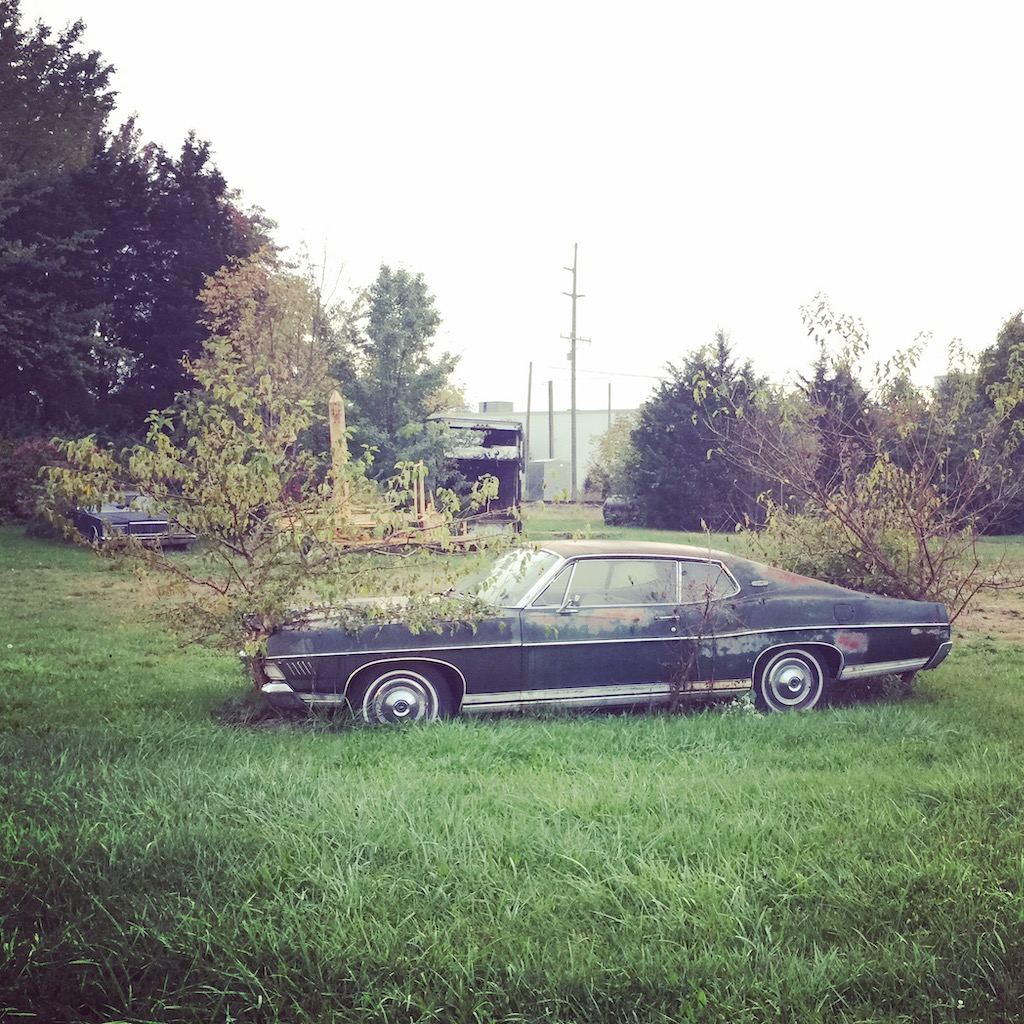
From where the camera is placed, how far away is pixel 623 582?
578cm

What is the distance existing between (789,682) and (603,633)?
1312 millimetres

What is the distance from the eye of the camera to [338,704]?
5312 mm

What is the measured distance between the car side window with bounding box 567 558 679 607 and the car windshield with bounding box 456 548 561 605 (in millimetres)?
206

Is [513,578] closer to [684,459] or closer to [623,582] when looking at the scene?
[623,582]

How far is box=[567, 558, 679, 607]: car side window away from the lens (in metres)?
5.67

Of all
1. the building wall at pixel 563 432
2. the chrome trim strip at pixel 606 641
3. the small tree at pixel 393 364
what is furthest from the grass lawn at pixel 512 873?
the building wall at pixel 563 432

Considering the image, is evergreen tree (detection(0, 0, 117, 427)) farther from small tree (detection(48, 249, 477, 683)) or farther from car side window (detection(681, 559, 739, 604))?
car side window (detection(681, 559, 739, 604))

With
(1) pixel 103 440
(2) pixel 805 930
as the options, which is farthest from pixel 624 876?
(1) pixel 103 440

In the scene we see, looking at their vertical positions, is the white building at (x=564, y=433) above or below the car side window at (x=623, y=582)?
above

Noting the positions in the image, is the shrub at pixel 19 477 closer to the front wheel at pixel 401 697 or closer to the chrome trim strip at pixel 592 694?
the front wheel at pixel 401 697

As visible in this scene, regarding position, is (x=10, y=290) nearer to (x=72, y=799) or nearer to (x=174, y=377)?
(x=174, y=377)

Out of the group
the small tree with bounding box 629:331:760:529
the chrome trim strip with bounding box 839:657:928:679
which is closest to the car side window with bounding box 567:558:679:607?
the chrome trim strip with bounding box 839:657:928:679

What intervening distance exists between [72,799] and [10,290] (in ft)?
46.9

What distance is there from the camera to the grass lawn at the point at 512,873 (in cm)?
253
